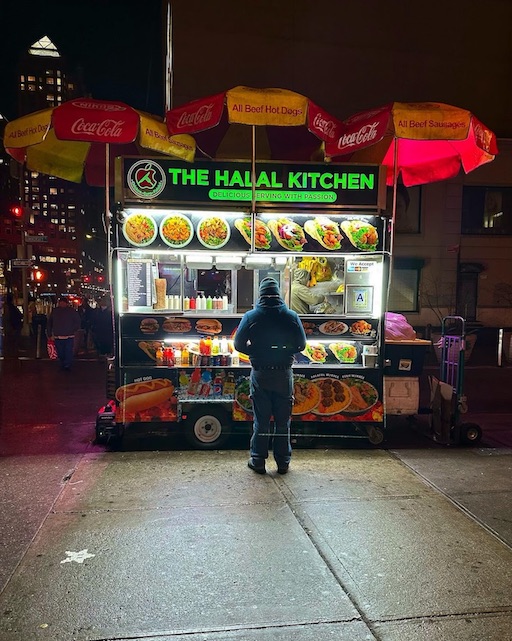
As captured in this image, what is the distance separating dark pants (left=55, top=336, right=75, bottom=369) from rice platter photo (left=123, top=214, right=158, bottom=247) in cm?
700

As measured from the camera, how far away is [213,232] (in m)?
6.08

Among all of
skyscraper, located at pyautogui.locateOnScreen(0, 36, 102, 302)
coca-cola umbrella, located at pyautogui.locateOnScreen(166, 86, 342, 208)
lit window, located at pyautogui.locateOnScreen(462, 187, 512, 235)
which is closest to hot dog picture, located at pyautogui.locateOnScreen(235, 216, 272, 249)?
coca-cola umbrella, located at pyautogui.locateOnScreen(166, 86, 342, 208)

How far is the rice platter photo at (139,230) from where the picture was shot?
5.89m

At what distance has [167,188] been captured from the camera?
19.5 ft

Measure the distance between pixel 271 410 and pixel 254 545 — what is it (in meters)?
1.75

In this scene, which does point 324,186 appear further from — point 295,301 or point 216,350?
point 216,350

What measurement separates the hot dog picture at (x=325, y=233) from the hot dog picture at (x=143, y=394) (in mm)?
2621

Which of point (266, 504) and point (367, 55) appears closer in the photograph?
point (266, 504)

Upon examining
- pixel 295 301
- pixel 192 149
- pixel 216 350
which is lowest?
pixel 216 350

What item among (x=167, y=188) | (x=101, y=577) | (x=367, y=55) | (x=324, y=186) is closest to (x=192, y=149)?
(x=167, y=188)

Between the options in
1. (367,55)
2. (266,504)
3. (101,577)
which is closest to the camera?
(101,577)

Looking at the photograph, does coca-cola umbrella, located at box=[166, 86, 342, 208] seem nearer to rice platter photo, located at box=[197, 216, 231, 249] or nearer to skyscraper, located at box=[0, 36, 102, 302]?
rice platter photo, located at box=[197, 216, 231, 249]

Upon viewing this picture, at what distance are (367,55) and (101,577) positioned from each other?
65.1 feet

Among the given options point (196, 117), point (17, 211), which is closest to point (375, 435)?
point (196, 117)
